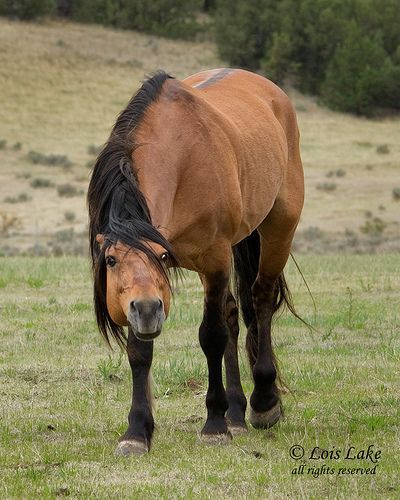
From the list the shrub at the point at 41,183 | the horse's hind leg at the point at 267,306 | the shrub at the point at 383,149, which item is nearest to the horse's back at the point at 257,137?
the horse's hind leg at the point at 267,306

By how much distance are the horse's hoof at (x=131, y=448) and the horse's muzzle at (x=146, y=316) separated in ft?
2.74

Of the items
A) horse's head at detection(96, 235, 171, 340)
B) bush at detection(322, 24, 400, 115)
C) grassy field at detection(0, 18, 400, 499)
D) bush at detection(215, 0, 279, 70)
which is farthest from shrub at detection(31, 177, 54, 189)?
horse's head at detection(96, 235, 171, 340)

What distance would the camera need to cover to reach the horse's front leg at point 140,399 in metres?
5.66

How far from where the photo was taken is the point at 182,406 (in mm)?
7062

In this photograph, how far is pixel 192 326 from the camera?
10.3 meters

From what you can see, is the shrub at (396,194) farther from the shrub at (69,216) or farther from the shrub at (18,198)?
the shrub at (18,198)

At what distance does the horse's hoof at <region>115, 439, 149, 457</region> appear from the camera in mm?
5555

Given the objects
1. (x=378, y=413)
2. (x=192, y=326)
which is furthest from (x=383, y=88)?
(x=378, y=413)

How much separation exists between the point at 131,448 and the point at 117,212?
4.14 feet

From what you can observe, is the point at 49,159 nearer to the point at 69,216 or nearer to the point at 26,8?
the point at 69,216

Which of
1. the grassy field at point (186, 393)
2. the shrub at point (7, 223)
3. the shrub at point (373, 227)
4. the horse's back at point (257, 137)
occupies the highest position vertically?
the horse's back at point (257, 137)

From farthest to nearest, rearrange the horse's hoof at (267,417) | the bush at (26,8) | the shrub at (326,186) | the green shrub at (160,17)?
1. the green shrub at (160,17)
2. the bush at (26,8)
3. the shrub at (326,186)
4. the horse's hoof at (267,417)

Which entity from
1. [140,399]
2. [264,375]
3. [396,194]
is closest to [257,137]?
[264,375]

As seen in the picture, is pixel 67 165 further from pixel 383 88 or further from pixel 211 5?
pixel 211 5
